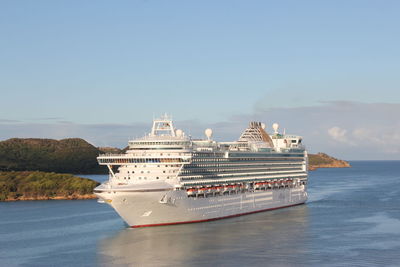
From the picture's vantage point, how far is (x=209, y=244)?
5256cm

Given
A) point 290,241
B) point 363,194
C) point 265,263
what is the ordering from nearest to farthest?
1. point 265,263
2. point 290,241
3. point 363,194

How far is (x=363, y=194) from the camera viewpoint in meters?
108

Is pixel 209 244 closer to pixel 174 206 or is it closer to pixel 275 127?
pixel 174 206

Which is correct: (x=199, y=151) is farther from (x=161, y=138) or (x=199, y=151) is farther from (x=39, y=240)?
(x=39, y=240)

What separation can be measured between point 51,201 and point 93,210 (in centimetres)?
1974

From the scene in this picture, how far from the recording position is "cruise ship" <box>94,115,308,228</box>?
57719 mm

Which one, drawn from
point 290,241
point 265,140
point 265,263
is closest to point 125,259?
point 265,263

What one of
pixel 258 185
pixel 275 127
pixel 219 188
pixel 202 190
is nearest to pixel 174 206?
pixel 202 190

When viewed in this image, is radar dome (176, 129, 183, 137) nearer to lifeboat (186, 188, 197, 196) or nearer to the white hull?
the white hull

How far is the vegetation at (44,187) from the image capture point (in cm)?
10425

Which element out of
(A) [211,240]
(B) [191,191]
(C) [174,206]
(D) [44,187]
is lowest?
(A) [211,240]

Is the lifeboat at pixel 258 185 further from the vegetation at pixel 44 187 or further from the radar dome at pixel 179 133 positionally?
the vegetation at pixel 44 187

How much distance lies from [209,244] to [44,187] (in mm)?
62063

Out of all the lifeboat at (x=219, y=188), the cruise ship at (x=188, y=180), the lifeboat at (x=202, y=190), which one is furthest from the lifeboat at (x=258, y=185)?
the lifeboat at (x=202, y=190)
